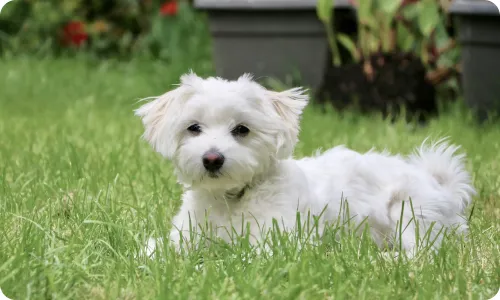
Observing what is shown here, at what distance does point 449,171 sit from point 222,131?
130cm

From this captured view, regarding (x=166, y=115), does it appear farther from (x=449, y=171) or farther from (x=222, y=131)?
(x=449, y=171)

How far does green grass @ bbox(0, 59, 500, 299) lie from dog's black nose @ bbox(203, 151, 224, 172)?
0.29m

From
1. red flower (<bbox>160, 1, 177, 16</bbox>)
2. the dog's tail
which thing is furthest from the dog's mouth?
red flower (<bbox>160, 1, 177, 16</bbox>)

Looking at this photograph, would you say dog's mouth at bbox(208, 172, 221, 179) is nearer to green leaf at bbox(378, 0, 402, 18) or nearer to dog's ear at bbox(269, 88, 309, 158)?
dog's ear at bbox(269, 88, 309, 158)

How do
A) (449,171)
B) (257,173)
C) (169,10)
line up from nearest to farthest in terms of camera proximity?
1. (257,173)
2. (449,171)
3. (169,10)

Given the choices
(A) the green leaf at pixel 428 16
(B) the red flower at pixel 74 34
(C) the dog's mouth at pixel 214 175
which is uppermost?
(C) the dog's mouth at pixel 214 175

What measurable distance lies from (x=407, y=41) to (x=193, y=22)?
11.3 ft

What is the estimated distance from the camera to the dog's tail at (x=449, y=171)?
4.01 meters

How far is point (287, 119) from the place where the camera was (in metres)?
3.49

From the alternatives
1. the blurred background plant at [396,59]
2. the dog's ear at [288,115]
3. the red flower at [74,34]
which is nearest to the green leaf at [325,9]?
the blurred background plant at [396,59]

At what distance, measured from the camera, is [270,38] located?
768 centimetres

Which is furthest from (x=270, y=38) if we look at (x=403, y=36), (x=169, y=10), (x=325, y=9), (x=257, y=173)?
(x=257, y=173)

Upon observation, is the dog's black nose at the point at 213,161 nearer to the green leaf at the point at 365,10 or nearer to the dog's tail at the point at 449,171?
the dog's tail at the point at 449,171

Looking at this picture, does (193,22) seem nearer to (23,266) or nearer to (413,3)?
(413,3)
